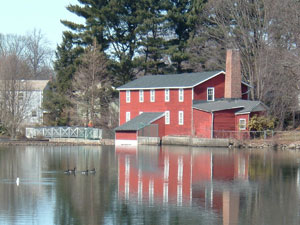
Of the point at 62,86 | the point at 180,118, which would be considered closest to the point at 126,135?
the point at 180,118

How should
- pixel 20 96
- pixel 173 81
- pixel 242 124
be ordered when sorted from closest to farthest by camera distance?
pixel 242 124, pixel 173 81, pixel 20 96

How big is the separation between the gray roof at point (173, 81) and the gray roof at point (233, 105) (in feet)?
8.73

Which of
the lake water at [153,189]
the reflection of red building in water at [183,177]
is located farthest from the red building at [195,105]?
the lake water at [153,189]

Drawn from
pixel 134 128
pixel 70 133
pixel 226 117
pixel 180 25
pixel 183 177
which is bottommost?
pixel 183 177

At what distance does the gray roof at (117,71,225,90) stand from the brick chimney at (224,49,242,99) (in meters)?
1.93

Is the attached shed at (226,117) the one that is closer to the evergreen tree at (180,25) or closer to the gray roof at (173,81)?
the gray roof at (173,81)

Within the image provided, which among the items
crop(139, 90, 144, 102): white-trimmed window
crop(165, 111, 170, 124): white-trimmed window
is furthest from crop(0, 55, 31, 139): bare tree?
crop(165, 111, 170, 124): white-trimmed window

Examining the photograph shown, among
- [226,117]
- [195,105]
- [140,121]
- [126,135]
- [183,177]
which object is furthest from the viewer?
[140,121]

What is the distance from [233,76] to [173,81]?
707cm

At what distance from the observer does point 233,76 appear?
59.0m

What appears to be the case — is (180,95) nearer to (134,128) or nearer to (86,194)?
(134,128)

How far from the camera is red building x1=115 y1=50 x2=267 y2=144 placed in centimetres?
5641

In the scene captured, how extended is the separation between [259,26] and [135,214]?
139 feet

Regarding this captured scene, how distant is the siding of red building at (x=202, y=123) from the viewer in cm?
5662
